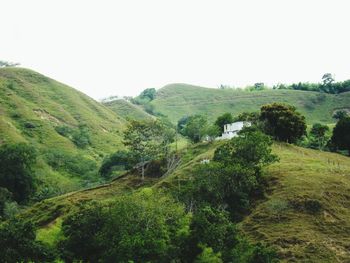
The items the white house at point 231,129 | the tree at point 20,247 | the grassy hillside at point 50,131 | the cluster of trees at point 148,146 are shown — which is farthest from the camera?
the grassy hillside at point 50,131

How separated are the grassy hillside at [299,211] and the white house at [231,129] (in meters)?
21.3

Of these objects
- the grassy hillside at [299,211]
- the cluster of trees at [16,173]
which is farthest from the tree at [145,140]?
the cluster of trees at [16,173]

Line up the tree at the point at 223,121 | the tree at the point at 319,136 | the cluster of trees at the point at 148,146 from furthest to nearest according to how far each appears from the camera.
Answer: the tree at the point at 223,121
the tree at the point at 319,136
the cluster of trees at the point at 148,146

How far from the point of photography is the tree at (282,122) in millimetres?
97463

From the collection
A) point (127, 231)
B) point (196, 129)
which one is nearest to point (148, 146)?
point (196, 129)

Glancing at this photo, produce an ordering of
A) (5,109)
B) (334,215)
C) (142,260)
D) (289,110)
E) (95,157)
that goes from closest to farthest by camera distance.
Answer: (142,260), (334,215), (289,110), (95,157), (5,109)

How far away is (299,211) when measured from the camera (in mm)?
60188

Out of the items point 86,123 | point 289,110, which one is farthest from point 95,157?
point 289,110

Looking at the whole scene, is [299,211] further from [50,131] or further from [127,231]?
[50,131]

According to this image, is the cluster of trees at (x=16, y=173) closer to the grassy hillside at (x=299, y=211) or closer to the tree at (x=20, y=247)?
the grassy hillside at (x=299, y=211)

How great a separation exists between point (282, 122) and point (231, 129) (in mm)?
15148

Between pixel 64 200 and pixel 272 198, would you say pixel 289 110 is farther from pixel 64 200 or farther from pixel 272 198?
pixel 64 200

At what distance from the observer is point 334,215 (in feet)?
192

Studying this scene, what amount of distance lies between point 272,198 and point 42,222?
38.6 metres
